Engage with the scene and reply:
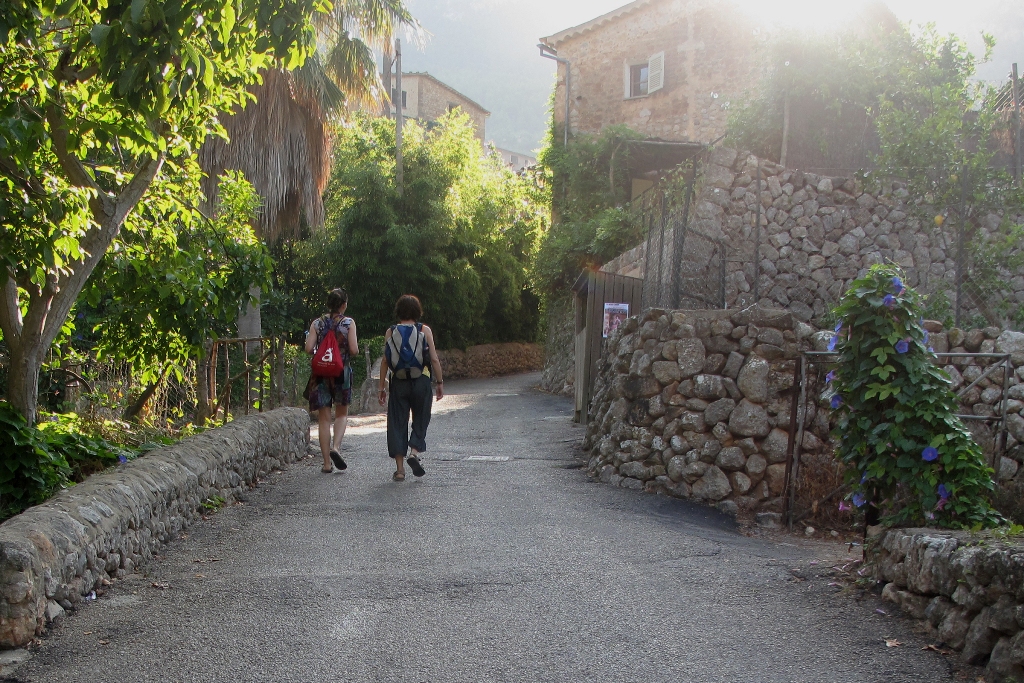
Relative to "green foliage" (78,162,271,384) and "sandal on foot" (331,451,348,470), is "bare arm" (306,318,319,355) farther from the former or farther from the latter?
"sandal on foot" (331,451,348,470)

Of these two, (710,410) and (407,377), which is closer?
(407,377)

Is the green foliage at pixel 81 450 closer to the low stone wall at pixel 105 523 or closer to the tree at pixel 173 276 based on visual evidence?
the low stone wall at pixel 105 523

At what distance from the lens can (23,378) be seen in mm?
6188

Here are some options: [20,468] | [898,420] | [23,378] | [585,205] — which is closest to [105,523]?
[20,468]

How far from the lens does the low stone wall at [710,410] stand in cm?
802

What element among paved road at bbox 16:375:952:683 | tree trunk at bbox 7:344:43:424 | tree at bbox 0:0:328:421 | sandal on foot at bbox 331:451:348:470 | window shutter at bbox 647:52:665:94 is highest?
window shutter at bbox 647:52:665:94

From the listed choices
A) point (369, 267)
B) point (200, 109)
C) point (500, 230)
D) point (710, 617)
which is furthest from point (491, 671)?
point (500, 230)

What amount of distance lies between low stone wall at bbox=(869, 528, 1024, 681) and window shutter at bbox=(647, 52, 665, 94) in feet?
71.8

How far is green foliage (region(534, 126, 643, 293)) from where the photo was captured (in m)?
21.2

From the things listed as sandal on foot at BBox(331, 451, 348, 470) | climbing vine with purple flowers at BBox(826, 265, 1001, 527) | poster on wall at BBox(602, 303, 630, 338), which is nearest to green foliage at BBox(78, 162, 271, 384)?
sandal on foot at BBox(331, 451, 348, 470)

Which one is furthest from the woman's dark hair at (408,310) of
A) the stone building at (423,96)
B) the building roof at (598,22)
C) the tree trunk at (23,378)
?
the stone building at (423,96)

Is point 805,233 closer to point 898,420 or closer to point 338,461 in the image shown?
point 338,461

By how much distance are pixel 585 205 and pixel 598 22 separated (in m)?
6.73

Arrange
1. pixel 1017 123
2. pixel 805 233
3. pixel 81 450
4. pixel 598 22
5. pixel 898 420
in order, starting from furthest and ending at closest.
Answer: pixel 598 22 < pixel 805 233 < pixel 1017 123 < pixel 81 450 < pixel 898 420
